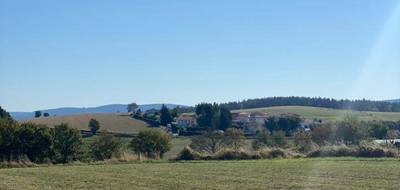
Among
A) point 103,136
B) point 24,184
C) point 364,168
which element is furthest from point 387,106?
point 24,184

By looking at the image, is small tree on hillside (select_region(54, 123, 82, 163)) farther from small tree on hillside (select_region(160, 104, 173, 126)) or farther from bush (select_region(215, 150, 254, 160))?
small tree on hillside (select_region(160, 104, 173, 126))

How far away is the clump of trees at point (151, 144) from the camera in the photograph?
4728 centimetres

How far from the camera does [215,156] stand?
138 feet

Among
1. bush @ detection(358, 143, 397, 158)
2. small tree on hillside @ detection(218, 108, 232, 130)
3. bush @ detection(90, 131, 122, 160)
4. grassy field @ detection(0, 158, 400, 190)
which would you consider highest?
small tree on hillside @ detection(218, 108, 232, 130)

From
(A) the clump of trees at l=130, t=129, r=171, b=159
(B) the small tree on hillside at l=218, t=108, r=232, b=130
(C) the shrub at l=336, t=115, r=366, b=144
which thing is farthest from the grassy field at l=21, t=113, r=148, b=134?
(A) the clump of trees at l=130, t=129, r=171, b=159

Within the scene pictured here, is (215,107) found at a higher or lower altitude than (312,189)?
higher

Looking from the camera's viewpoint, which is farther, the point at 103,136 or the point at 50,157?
the point at 103,136

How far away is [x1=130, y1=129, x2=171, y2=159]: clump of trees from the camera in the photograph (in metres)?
47.3

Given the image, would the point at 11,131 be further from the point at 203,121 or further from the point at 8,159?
the point at 203,121

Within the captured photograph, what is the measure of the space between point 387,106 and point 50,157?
149 m

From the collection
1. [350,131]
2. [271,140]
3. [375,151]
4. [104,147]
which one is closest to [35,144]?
[104,147]

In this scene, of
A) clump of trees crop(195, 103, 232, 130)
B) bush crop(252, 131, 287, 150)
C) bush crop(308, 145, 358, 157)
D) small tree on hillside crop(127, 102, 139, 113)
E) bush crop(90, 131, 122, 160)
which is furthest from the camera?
small tree on hillside crop(127, 102, 139, 113)

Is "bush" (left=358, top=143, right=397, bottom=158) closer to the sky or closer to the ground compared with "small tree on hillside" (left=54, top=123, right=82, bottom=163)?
closer to the ground

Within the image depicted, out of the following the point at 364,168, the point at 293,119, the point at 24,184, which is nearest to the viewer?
the point at 24,184
